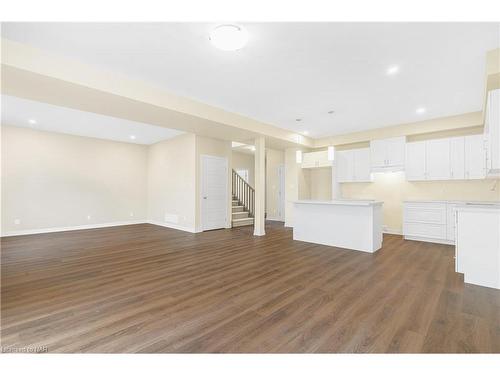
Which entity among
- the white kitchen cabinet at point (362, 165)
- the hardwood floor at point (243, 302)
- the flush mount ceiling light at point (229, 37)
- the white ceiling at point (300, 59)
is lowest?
the hardwood floor at point (243, 302)

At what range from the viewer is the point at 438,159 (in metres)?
5.40

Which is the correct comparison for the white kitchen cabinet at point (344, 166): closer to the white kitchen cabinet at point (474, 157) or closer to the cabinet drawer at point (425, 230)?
the cabinet drawer at point (425, 230)

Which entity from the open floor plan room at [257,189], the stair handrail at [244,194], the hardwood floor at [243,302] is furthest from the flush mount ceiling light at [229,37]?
the stair handrail at [244,194]

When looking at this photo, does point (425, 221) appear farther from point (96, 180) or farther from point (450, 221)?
point (96, 180)

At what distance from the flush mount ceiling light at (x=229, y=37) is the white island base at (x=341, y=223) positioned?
3488mm

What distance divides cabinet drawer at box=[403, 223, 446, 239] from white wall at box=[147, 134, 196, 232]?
5.55m

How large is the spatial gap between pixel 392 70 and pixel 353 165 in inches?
148

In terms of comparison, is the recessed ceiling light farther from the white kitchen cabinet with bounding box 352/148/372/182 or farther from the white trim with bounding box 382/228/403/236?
the white trim with bounding box 382/228/403/236

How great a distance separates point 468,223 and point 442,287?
0.96m

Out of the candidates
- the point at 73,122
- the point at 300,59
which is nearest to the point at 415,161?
the point at 300,59

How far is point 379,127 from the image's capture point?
6.26 m

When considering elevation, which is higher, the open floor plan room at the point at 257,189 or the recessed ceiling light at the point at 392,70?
the recessed ceiling light at the point at 392,70

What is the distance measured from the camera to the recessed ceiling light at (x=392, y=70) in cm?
325
